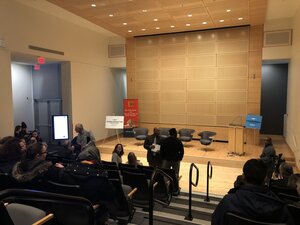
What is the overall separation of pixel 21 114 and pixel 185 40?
760cm

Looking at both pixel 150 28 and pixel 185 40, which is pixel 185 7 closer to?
pixel 150 28

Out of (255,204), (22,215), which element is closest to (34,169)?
(22,215)

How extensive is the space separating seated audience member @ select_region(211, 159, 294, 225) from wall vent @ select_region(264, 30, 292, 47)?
29.3ft

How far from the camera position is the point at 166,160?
18.9 ft

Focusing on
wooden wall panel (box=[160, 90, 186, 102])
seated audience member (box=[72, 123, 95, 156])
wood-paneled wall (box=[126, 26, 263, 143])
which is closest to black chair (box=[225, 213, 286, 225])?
seated audience member (box=[72, 123, 95, 156])

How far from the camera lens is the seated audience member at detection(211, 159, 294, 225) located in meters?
2.04

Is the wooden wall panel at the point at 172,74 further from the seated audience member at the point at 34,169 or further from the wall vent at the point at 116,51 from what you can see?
the seated audience member at the point at 34,169

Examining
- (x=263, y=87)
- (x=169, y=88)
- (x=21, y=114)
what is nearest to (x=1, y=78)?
(x=21, y=114)

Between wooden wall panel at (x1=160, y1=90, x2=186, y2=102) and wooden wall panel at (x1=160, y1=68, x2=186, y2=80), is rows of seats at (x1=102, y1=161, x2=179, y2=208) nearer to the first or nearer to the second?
wooden wall panel at (x1=160, y1=90, x2=186, y2=102)

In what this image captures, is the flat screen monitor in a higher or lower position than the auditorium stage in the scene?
higher

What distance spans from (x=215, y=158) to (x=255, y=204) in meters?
6.35

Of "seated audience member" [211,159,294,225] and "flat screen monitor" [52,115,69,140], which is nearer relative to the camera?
"seated audience member" [211,159,294,225]

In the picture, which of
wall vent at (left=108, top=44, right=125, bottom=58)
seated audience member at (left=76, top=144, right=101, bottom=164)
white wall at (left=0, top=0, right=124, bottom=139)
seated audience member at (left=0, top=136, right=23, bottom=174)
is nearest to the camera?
seated audience member at (left=0, top=136, right=23, bottom=174)

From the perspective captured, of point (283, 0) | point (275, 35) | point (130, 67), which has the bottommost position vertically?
point (130, 67)
